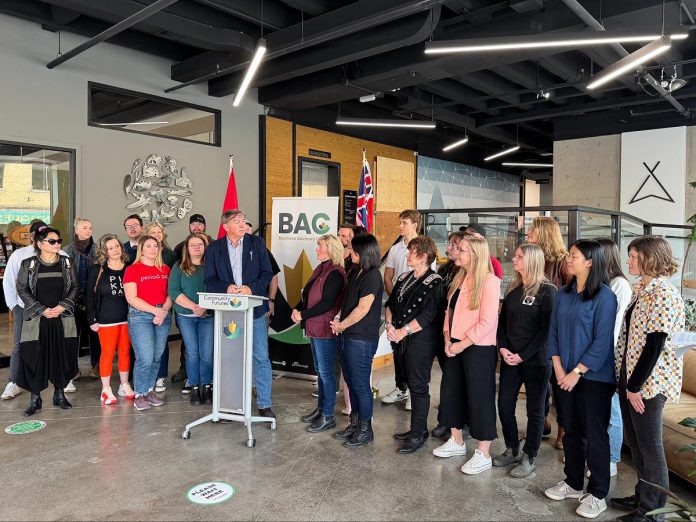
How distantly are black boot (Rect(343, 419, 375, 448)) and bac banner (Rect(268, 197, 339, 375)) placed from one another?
166cm

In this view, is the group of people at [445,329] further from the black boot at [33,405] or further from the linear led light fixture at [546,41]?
the linear led light fixture at [546,41]

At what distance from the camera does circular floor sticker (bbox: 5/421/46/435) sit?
3.82 metres

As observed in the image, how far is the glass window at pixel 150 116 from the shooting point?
6434 millimetres

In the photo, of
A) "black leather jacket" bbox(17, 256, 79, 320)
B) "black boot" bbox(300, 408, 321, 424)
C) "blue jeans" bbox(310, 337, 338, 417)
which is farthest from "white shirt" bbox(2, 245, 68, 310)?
"black boot" bbox(300, 408, 321, 424)

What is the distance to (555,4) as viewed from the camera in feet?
17.3

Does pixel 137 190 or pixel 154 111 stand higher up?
pixel 154 111

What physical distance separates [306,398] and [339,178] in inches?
224

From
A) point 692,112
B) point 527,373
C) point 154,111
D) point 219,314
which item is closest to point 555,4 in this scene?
point 527,373

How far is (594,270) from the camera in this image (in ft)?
8.77

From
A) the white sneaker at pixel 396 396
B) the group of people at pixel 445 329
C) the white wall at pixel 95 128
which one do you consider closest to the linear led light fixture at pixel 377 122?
the white wall at pixel 95 128

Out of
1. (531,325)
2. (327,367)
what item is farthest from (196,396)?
(531,325)

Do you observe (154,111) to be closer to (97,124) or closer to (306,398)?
(97,124)

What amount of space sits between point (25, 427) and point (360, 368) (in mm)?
2584

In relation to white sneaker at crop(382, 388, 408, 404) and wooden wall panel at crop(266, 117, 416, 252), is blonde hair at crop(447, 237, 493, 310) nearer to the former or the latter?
white sneaker at crop(382, 388, 408, 404)
